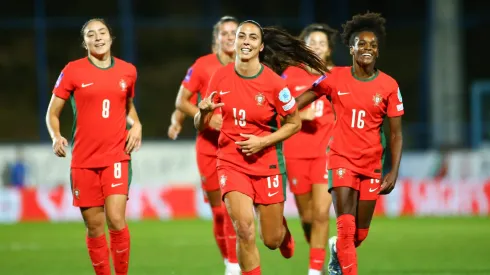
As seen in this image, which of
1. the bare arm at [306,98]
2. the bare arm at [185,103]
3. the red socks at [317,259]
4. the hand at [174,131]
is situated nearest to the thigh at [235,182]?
the bare arm at [306,98]

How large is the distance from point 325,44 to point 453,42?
17538 millimetres

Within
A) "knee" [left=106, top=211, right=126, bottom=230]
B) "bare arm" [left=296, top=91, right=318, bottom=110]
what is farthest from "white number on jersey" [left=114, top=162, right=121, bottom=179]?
"bare arm" [left=296, top=91, right=318, bottom=110]

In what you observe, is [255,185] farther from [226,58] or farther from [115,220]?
[226,58]

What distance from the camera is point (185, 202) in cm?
2077

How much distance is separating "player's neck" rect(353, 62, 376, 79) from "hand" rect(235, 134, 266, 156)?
1.10 meters

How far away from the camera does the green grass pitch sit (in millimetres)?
11492

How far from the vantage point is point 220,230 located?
10398mm

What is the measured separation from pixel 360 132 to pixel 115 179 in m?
2.13

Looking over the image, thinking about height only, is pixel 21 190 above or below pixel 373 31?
below

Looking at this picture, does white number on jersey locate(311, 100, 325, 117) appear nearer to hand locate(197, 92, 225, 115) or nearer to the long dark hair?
the long dark hair

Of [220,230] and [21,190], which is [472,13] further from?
[220,230]

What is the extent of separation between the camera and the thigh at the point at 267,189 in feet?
27.3

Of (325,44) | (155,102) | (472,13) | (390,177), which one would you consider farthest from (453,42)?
(390,177)

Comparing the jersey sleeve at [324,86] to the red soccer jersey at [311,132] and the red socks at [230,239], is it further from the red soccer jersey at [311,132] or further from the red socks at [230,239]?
the red socks at [230,239]
